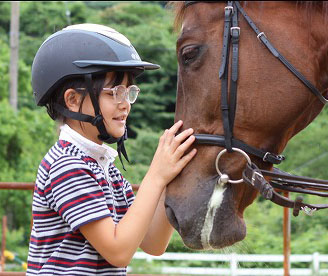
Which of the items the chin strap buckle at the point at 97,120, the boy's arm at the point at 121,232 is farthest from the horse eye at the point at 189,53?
the boy's arm at the point at 121,232

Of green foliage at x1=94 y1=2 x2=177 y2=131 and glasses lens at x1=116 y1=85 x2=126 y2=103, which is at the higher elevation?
glasses lens at x1=116 y1=85 x2=126 y2=103

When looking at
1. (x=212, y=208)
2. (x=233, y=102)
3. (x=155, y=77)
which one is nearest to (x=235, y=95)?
(x=233, y=102)

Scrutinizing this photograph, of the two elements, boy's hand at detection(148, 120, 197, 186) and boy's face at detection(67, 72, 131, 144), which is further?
boy's face at detection(67, 72, 131, 144)

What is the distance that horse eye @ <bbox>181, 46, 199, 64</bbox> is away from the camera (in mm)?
2273

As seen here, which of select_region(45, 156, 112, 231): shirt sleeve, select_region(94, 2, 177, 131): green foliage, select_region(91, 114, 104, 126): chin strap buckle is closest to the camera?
select_region(45, 156, 112, 231): shirt sleeve

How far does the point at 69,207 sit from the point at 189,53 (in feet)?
2.28

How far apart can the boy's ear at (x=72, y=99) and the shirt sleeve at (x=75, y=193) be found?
0.22 m

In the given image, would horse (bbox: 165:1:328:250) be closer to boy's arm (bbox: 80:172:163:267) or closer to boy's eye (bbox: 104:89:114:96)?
boy's arm (bbox: 80:172:163:267)

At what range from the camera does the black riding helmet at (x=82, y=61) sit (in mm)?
2350

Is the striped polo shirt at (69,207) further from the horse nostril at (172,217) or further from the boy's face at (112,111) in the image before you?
the horse nostril at (172,217)

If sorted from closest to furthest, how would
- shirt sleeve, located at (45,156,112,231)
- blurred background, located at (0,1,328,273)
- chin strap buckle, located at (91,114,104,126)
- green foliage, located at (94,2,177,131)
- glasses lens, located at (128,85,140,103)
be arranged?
shirt sleeve, located at (45,156,112,231) → chin strap buckle, located at (91,114,104,126) → glasses lens, located at (128,85,140,103) → blurred background, located at (0,1,328,273) → green foliage, located at (94,2,177,131)

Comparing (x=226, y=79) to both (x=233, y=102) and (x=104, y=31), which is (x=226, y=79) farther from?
(x=104, y=31)

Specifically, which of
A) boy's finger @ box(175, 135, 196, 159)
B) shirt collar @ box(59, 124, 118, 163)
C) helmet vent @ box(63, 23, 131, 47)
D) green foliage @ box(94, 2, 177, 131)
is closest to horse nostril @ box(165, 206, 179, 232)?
boy's finger @ box(175, 135, 196, 159)

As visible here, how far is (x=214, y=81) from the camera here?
2.24 m
